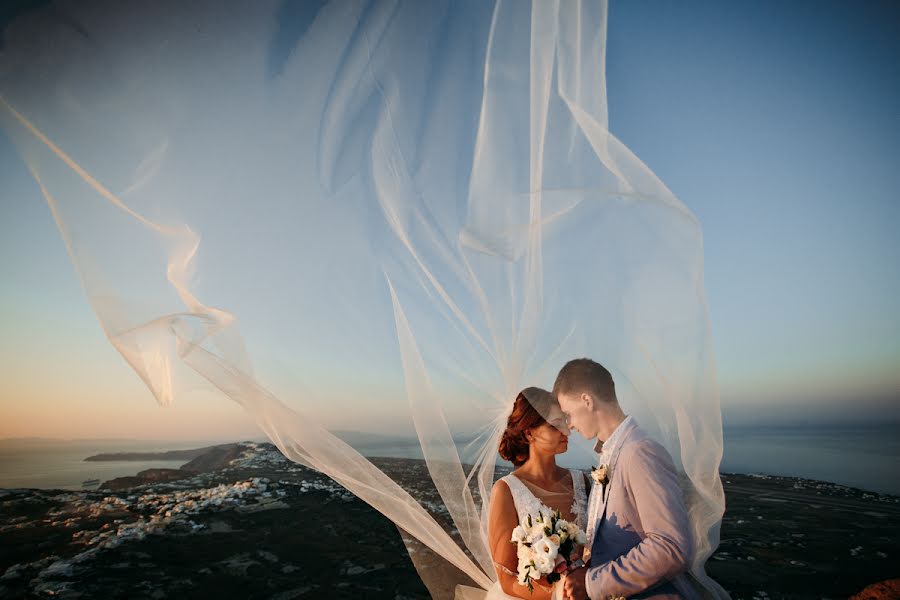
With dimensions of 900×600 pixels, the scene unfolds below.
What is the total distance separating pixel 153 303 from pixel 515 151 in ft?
6.32

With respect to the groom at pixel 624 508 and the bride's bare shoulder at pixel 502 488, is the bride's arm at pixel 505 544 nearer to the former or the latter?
the bride's bare shoulder at pixel 502 488

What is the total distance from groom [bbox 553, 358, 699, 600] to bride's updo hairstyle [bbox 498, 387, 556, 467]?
0.62 feet

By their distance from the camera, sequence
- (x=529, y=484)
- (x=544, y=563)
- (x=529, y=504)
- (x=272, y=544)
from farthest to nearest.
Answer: (x=272, y=544) → (x=529, y=484) → (x=529, y=504) → (x=544, y=563)

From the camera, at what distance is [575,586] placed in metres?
1.91

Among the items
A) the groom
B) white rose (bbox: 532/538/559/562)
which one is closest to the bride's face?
the groom

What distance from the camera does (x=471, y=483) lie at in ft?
8.79

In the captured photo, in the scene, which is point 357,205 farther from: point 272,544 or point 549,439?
point 272,544

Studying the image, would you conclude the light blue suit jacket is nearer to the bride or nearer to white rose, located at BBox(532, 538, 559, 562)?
white rose, located at BBox(532, 538, 559, 562)

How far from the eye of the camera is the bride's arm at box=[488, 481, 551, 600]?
7.58 feet

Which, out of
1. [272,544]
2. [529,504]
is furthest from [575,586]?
[272,544]

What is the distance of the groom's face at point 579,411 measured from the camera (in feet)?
6.96

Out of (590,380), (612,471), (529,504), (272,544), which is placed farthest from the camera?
(272,544)

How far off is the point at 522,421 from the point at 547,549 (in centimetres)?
81

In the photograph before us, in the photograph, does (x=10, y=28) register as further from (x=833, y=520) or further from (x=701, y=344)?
(x=833, y=520)
